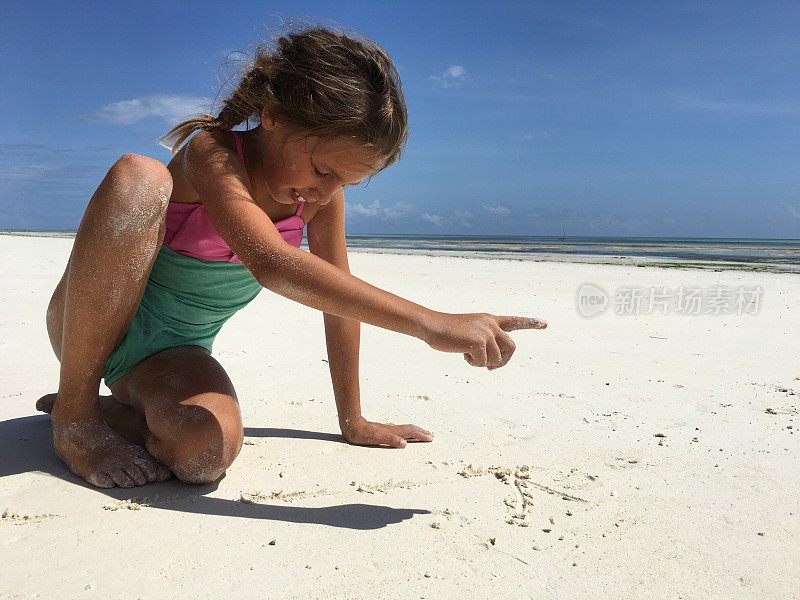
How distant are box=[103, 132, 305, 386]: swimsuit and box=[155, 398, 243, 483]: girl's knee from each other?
16.0 inches

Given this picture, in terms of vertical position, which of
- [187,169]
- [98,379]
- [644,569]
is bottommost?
[644,569]

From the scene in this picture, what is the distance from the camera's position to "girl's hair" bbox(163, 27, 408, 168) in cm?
176

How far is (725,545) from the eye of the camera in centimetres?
158

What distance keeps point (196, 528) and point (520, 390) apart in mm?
1741

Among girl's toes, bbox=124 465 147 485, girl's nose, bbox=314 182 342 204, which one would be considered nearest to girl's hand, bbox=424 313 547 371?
girl's nose, bbox=314 182 342 204

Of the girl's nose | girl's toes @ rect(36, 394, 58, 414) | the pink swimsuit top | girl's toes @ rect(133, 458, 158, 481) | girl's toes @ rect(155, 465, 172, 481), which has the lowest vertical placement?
girl's toes @ rect(155, 465, 172, 481)

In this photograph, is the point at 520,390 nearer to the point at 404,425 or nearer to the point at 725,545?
the point at 404,425

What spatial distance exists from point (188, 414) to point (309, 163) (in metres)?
0.75

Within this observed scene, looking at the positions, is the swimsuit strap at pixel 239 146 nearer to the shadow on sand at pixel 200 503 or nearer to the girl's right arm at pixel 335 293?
the girl's right arm at pixel 335 293

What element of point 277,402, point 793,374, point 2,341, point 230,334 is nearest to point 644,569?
point 277,402

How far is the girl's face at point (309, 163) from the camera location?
179cm

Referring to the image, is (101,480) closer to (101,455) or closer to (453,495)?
(101,455)

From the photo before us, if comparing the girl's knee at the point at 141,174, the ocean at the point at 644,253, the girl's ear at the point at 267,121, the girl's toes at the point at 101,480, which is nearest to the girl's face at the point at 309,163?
the girl's ear at the point at 267,121

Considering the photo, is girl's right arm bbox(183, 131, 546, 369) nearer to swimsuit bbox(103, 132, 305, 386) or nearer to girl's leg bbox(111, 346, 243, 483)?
swimsuit bbox(103, 132, 305, 386)
